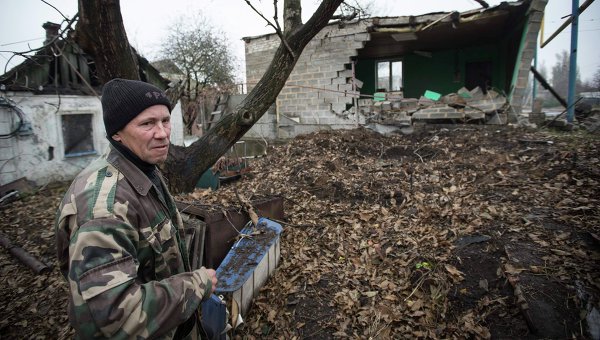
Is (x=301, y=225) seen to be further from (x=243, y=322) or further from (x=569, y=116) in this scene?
(x=569, y=116)

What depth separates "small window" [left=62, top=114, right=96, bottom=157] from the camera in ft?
33.1

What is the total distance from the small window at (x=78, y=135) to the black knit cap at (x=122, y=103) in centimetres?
1073

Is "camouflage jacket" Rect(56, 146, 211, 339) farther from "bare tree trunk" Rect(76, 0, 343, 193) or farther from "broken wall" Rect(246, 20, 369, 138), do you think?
"broken wall" Rect(246, 20, 369, 138)

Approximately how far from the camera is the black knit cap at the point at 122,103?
1.55 meters

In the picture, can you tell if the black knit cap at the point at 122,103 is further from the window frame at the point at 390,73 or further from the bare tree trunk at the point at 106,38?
the window frame at the point at 390,73

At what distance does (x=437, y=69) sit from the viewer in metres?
14.9

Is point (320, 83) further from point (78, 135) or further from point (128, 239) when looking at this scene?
point (128, 239)

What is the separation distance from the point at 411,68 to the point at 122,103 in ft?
51.6

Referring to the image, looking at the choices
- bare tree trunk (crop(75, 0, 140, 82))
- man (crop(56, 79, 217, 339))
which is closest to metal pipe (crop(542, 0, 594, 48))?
bare tree trunk (crop(75, 0, 140, 82))

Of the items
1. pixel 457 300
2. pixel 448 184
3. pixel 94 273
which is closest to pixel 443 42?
pixel 448 184

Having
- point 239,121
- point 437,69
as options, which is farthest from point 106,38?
point 437,69

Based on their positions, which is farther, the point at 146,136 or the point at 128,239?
the point at 146,136

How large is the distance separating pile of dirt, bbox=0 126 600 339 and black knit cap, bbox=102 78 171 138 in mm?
2231

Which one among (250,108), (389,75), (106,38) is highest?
(389,75)
